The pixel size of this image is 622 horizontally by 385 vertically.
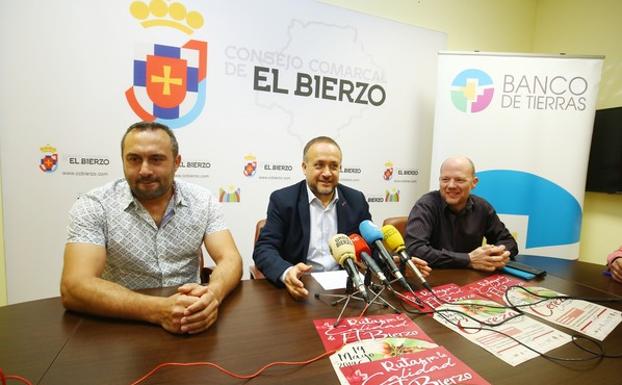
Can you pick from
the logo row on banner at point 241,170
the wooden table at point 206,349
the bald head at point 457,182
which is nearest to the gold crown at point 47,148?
the logo row on banner at point 241,170

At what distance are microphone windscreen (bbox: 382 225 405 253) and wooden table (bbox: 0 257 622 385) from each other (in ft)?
1.06

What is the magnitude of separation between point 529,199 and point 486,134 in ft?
2.65

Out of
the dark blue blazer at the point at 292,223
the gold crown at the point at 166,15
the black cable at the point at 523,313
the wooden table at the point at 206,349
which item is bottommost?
the wooden table at the point at 206,349

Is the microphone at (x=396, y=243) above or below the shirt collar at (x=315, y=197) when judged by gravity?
below

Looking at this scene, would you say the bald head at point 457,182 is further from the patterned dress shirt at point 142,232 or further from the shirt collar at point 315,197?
the patterned dress shirt at point 142,232

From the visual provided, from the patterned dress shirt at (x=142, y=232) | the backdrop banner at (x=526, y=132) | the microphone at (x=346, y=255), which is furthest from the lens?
the backdrop banner at (x=526, y=132)

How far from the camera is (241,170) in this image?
2.90m

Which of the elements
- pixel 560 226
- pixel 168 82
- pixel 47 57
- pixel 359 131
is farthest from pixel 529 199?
pixel 47 57

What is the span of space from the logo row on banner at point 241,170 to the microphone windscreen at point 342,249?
1.82 m

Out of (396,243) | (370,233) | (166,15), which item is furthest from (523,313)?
(166,15)

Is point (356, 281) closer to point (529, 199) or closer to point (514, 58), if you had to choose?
point (529, 199)

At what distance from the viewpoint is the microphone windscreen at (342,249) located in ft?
3.94

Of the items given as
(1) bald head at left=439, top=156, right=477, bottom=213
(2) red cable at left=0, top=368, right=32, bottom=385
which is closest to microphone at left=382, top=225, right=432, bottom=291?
(1) bald head at left=439, top=156, right=477, bottom=213

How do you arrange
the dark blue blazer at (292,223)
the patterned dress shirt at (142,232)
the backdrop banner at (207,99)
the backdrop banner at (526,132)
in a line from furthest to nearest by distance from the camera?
the backdrop banner at (526,132)
the backdrop banner at (207,99)
the dark blue blazer at (292,223)
the patterned dress shirt at (142,232)
